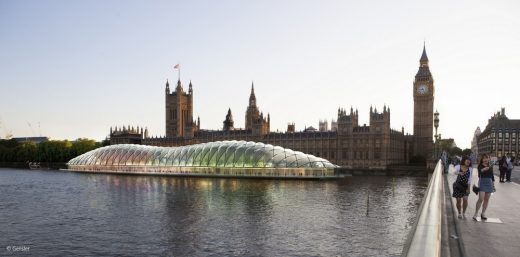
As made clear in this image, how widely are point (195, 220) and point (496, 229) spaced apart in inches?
907

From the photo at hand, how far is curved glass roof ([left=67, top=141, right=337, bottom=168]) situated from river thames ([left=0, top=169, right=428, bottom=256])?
36109 millimetres

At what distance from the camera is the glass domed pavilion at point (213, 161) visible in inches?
3278

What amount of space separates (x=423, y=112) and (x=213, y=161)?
90381 mm

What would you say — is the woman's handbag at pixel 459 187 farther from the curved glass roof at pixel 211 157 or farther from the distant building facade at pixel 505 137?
the distant building facade at pixel 505 137

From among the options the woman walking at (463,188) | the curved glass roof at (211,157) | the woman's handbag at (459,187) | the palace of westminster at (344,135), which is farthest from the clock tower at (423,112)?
the woman's handbag at (459,187)

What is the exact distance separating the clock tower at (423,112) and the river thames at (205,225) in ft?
352

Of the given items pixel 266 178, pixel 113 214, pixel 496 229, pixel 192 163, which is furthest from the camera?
pixel 192 163

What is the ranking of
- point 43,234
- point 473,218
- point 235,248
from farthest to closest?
point 43,234 → point 235,248 → point 473,218

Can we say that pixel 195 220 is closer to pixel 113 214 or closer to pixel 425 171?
pixel 113 214

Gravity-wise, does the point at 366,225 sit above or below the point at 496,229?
below

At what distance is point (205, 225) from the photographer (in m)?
30.2

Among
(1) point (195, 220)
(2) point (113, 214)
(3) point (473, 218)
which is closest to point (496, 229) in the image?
(3) point (473, 218)

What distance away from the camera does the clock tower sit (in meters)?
147

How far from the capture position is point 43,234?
27359mm
